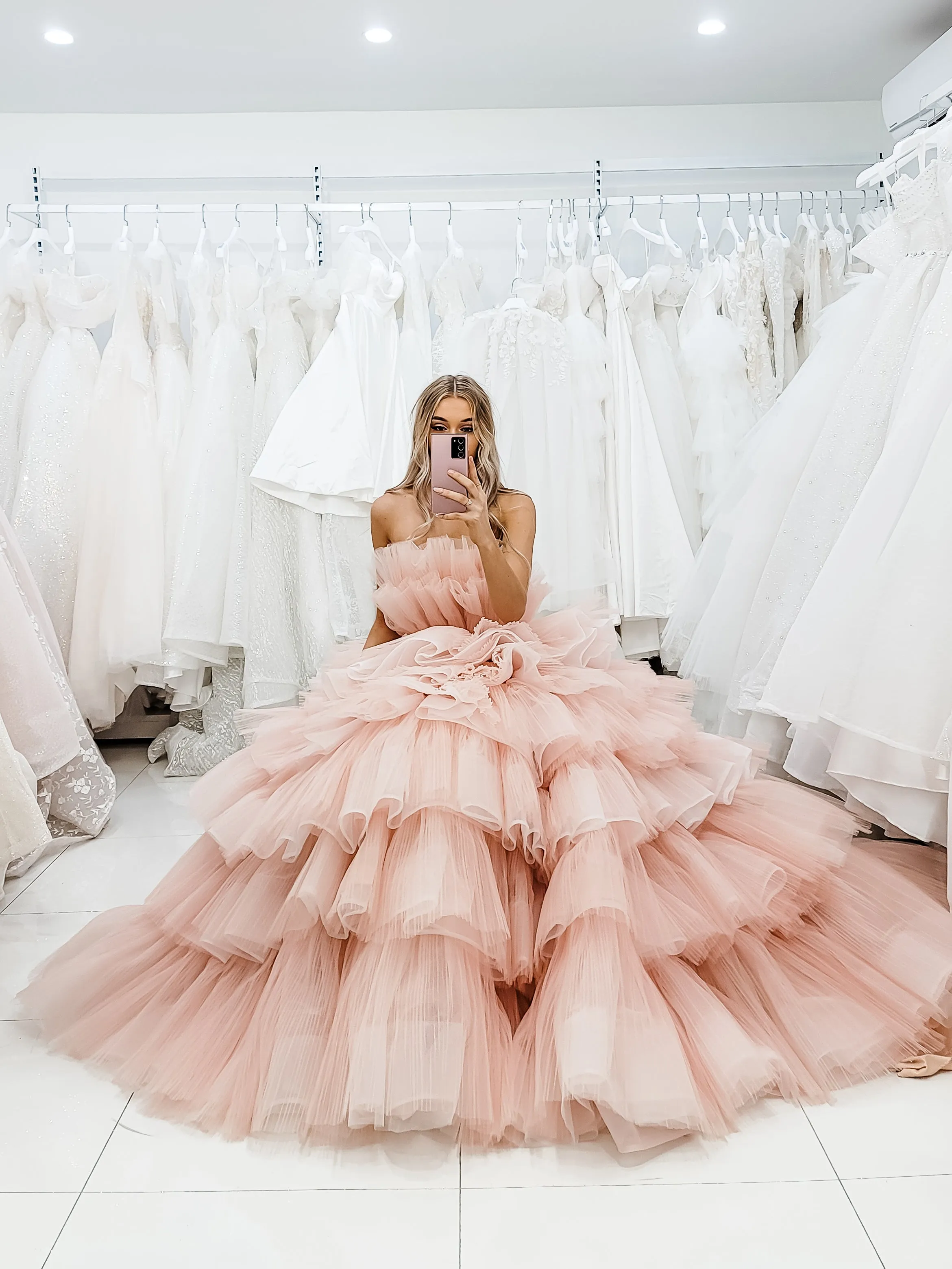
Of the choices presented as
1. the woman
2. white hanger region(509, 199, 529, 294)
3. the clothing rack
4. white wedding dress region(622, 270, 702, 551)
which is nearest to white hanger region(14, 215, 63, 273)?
the clothing rack

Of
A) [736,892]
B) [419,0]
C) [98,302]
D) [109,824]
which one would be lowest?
[109,824]

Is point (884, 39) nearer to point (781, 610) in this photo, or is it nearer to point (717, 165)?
point (717, 165)

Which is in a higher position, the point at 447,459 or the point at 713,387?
the point at 713,387

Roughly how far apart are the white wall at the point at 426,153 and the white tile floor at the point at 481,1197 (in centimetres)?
328

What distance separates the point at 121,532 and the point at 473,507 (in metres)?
1.75

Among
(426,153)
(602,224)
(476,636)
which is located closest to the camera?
(476,636)

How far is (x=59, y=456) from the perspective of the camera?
3.39 meters

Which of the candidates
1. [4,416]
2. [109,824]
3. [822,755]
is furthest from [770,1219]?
[4,416]

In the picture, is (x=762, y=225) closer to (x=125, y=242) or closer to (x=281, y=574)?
(x=281, y=574)

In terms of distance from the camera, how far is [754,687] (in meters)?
Result: 2.40

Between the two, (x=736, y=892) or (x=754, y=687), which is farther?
(x=754, y=687)

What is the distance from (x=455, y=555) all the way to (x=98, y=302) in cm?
211

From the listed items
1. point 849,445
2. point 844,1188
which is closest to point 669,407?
point 849,445

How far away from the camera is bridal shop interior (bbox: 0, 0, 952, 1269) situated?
58.4 inches
